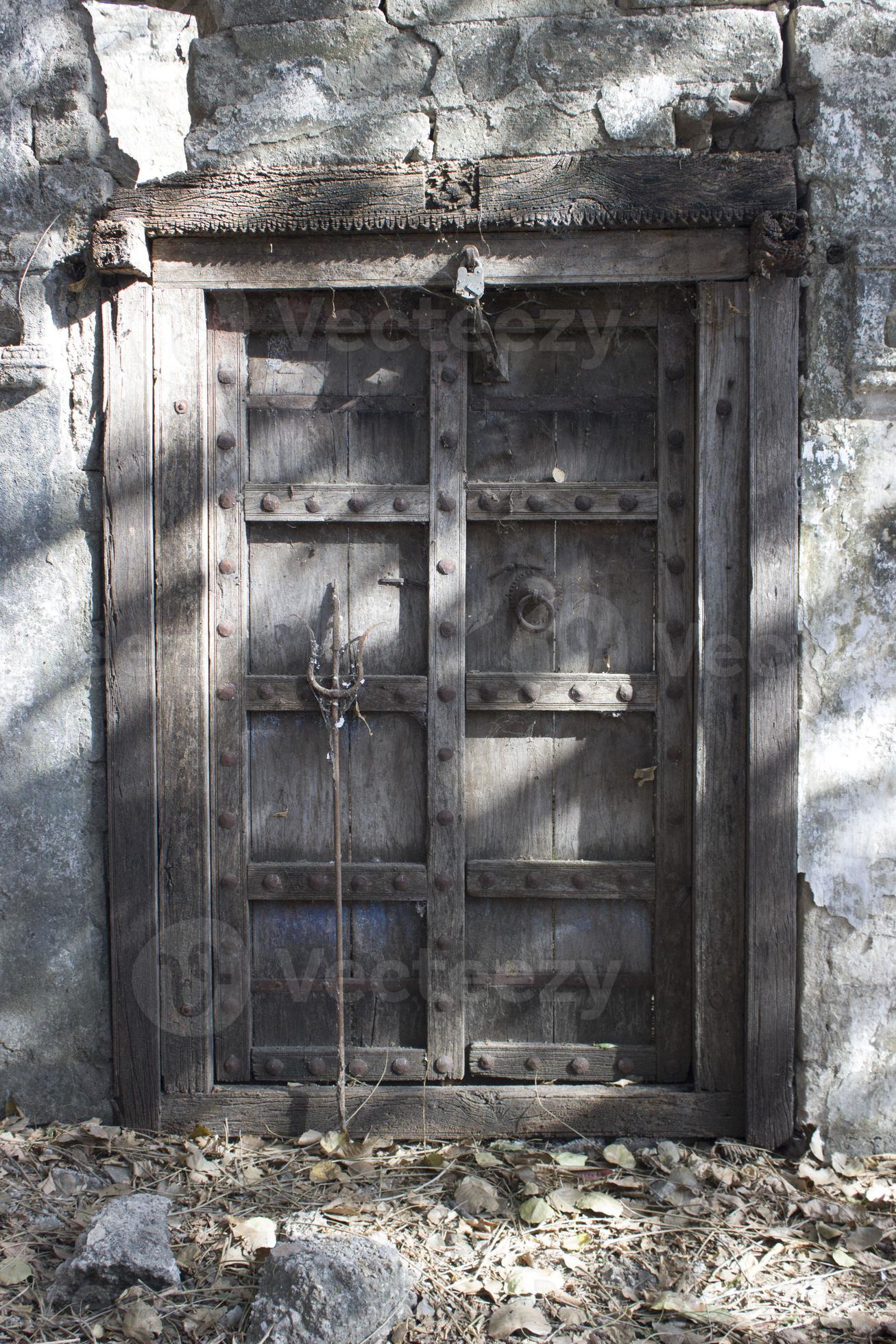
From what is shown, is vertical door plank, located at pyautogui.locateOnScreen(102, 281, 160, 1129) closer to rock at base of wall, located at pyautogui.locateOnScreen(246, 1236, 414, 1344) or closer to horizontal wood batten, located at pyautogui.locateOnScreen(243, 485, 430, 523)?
horizontal wood batten, located at pyautogui.locateOnScreen(243, 485, 430, 523)

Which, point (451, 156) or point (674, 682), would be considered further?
point (674, 682)

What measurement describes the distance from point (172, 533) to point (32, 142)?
1.06 meters

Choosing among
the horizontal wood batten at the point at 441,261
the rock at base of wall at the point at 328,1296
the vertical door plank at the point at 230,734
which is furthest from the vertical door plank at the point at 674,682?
the vertical door plank at the point at 230,734

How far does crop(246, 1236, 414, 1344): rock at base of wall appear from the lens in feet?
5.95

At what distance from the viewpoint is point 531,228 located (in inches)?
93.5

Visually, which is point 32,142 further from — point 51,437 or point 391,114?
point 391,114

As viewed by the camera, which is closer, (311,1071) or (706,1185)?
(706,1185)

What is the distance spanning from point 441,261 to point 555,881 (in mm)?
1666

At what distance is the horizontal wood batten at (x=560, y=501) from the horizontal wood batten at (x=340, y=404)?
0.29m

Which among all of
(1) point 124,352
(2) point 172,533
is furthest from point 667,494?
(1) point 124,352

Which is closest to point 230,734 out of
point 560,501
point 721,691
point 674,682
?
point 560,501

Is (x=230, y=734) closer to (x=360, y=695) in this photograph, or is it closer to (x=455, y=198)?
(x=360, y=695)

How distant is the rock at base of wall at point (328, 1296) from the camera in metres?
1.81

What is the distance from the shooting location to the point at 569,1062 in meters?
2.57
